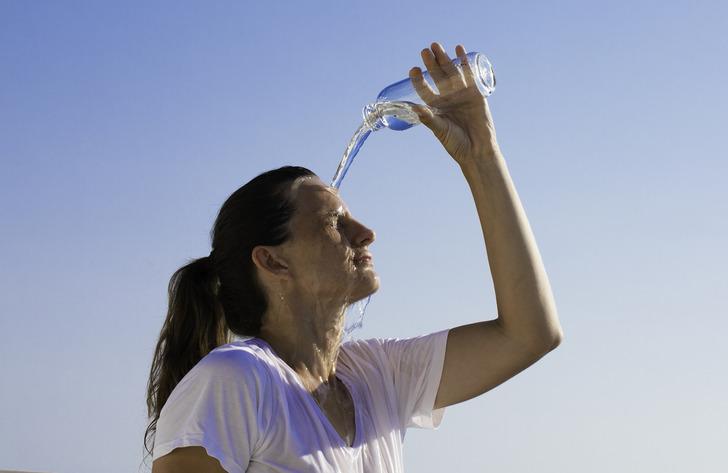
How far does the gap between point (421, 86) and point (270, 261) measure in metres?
0.78

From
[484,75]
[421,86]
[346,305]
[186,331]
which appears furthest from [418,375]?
[484,75]

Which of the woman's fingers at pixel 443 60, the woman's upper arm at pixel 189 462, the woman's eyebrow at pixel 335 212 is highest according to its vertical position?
the woman's fingers at pixel 443 60

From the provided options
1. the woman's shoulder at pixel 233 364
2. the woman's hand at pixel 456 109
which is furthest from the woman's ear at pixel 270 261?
the woman's hand at pixel 456 109

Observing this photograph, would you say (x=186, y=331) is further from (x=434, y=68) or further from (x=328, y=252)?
(x=434, y=68)

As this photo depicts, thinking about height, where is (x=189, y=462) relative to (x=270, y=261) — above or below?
below

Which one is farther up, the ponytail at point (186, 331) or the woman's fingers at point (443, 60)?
the woman's fingers at point (443, 60)

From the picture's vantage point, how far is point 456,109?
3.35 metres

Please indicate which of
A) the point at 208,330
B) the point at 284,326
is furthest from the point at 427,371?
the point at 208,330

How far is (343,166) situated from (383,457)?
3.32 ft

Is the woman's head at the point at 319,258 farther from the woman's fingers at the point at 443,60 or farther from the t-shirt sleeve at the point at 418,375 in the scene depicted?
the woman's fingers at the point at 443,60

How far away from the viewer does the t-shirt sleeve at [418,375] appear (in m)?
3.14

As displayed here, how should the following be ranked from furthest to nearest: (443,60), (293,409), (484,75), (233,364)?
(484,75), (443,60), (293,409), (233,364)

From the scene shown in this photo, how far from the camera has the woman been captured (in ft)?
9.92

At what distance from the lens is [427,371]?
315cm
